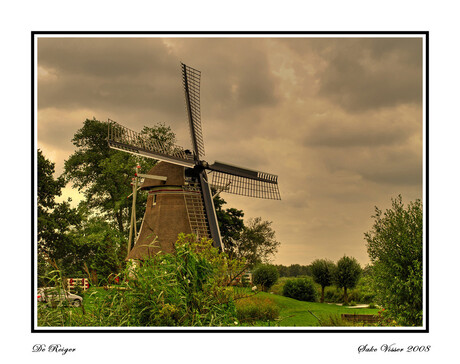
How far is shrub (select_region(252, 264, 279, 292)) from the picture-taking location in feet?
98.1

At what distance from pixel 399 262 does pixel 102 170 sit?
26032mm

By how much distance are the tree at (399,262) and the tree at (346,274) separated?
63.3 feet

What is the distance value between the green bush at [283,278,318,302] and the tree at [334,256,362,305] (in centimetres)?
212

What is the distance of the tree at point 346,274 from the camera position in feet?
94.2

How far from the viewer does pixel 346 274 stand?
28781 mm

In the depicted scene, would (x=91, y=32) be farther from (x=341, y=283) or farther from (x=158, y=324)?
(x=341, y=283)

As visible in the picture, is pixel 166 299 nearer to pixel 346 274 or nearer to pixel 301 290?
pixel 301 290

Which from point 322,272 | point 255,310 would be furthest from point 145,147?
point 322,272

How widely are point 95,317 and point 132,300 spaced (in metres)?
0.72

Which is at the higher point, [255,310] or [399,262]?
[399,262]

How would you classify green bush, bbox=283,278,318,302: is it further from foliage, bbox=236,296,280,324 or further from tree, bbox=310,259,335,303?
foliage, bbox=236,296,280,324

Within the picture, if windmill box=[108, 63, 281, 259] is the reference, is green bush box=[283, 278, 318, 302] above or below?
below

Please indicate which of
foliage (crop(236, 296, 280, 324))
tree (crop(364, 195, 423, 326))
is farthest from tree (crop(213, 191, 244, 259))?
tree (crop(364, 195, 423, 326))

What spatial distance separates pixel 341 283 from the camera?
2875 centimetres
